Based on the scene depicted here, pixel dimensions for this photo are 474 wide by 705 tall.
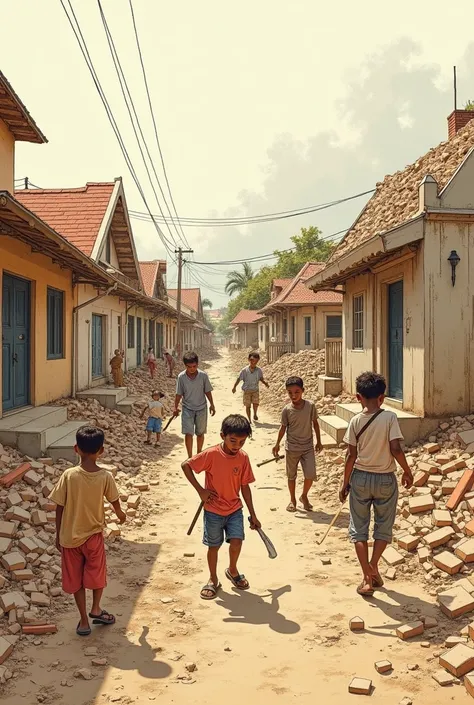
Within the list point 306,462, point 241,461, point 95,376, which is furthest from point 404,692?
point 95,376

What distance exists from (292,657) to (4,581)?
7.49 ft

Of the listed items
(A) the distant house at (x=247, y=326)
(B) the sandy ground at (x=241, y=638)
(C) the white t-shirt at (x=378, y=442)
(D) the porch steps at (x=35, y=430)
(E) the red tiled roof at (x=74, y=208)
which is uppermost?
(E) the red tiled roof at (x=74, y=208)

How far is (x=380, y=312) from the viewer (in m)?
9.47

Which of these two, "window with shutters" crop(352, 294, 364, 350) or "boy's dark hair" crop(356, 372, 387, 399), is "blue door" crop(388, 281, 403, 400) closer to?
"window with shutters" crop(352, 294, 364, 350)

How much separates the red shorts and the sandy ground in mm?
356

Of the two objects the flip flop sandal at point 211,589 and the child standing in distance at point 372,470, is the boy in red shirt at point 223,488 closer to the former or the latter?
the flip flop sandal at point 211,589

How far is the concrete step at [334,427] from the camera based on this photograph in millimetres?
8633

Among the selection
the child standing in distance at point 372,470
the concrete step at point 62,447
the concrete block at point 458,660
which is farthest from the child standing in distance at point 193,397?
the concrete block at point 458,660

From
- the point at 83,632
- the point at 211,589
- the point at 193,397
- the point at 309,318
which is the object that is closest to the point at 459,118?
the point at 193,397

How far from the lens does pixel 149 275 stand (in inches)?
1099

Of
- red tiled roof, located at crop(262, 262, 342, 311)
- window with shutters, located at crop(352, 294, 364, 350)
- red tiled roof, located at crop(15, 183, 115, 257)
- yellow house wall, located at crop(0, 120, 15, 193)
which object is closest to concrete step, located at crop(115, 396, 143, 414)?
red tiled roof, located at crop(15, 183, 115, 257)

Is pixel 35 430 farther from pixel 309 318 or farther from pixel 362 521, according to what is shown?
pixel 309 318

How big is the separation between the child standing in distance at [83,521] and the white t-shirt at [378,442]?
191 centimetres

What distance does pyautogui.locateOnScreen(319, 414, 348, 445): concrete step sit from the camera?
863cm
